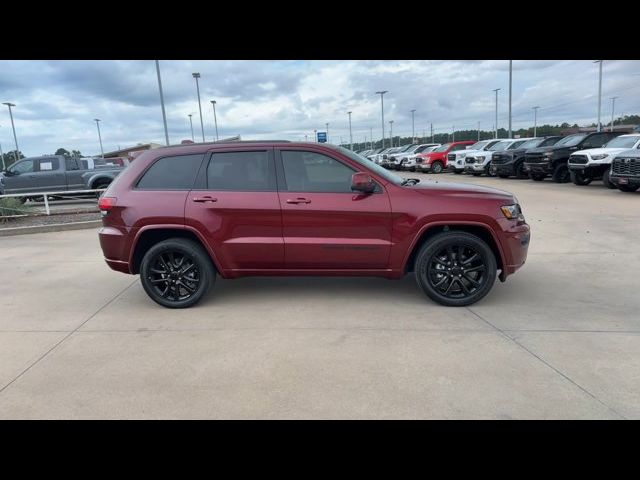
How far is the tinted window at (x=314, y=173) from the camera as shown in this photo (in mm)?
4820

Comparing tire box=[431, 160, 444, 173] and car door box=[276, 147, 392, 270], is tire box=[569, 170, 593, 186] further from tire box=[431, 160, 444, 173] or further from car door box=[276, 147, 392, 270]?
car door box=[276, 147, 392, 270]

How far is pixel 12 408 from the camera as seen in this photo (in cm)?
304

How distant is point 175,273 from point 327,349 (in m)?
2.09

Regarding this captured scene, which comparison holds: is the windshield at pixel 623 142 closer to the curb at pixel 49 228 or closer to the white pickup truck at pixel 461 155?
the white pickup truck at pixel 461 155

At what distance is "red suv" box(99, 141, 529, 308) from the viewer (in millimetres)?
4664

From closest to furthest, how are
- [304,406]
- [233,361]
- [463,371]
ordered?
[304,406], [463,371], [233,361]

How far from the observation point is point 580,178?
1576 cm

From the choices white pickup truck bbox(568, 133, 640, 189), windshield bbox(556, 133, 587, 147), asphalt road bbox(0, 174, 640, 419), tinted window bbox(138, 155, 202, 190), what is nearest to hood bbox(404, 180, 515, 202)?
asphalt road bbox(0, 174, 640, 419)

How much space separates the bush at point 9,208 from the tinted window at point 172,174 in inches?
346

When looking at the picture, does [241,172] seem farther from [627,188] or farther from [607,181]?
[607,181]

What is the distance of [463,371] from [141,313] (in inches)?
133

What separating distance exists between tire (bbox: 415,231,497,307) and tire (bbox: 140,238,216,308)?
2.31 m
